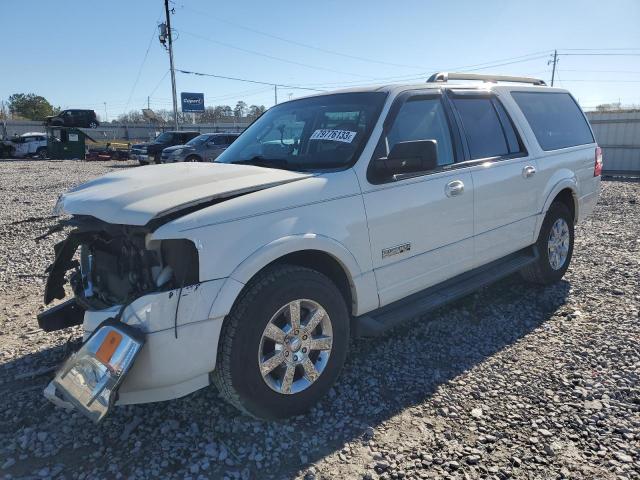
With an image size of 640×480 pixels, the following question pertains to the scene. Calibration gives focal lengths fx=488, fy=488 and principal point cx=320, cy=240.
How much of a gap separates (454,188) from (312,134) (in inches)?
45.2

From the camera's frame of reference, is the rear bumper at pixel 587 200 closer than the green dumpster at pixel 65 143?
Yes

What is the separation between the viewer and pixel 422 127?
12.2 feet

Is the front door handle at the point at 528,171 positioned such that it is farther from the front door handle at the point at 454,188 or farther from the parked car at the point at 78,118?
the parked car at the point at 78,118

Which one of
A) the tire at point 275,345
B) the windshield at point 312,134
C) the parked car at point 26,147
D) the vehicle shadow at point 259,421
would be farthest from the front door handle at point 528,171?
the parked car at point 26,147

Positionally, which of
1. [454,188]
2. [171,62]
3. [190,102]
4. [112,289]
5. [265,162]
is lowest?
[112,289]

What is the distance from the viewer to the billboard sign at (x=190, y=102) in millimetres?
44312

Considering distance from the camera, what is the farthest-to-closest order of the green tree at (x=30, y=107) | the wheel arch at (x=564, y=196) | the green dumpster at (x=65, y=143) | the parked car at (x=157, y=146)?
the green tree at (x=30, y=107) → the green dumpster at (x=65, y=143) → the parked car at (x=157, y=146) → the wheel arch at (x=564, y=196)

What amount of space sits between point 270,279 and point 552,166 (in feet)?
11.3

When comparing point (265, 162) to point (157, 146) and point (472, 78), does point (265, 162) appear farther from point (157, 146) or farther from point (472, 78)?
point (157, 146)

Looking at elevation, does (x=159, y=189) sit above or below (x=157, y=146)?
below

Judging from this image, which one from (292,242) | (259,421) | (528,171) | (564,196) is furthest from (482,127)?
(259,421)

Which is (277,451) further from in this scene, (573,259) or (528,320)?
(573,259)

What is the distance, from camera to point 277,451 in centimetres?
270

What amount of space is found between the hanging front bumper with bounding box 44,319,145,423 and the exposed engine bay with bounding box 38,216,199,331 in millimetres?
205
